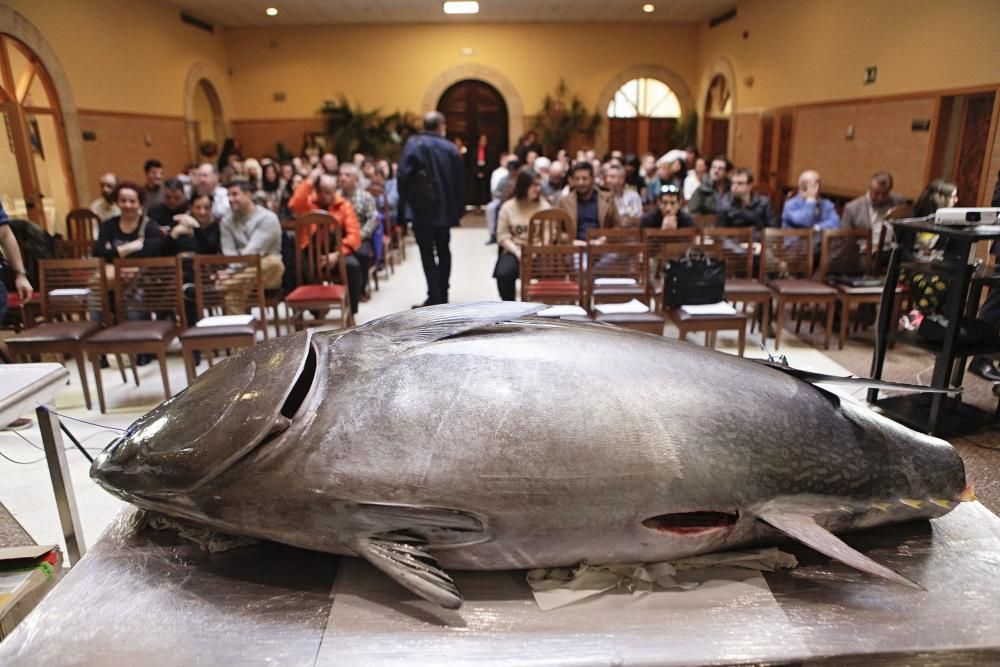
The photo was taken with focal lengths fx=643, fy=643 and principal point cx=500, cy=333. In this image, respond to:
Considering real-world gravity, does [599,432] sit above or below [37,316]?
above

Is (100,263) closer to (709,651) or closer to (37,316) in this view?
(37,316)

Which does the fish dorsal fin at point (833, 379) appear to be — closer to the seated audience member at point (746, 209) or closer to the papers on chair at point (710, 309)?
the papers on chair at point (710, 309)

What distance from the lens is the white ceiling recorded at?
1116cm

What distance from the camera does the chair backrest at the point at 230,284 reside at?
4254 mm

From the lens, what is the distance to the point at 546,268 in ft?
15.3

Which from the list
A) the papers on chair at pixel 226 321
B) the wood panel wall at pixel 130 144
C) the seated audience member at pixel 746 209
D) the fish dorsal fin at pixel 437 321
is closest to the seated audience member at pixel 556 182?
the seated audience member at pixel 746 209

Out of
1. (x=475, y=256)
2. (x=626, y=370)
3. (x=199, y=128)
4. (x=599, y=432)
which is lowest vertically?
(x=475, y=256)

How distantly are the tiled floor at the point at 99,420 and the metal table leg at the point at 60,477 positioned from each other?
0.58ft

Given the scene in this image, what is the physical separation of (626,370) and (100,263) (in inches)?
154

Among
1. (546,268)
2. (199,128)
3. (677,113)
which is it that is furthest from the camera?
(677,113)

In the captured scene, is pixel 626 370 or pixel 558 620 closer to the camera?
pixel 558 620

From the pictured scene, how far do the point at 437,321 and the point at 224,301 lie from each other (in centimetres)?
326

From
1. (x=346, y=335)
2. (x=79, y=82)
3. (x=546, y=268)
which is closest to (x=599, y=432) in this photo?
(x=346, y=335)

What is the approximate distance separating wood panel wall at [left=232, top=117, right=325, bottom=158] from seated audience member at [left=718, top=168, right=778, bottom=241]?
33.6ft
